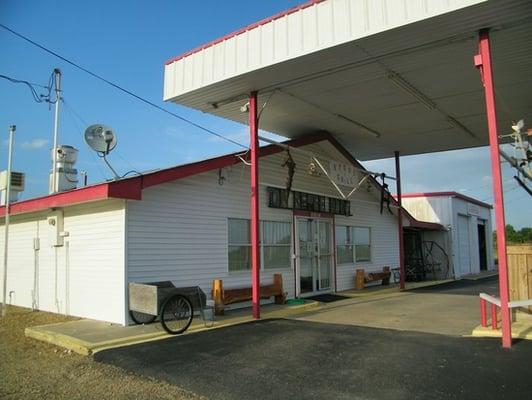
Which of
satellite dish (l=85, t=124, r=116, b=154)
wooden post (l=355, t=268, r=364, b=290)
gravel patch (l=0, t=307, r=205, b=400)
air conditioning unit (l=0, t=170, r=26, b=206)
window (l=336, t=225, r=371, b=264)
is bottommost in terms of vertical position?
gravel patch (l=0, t=307, r=205, b=400)

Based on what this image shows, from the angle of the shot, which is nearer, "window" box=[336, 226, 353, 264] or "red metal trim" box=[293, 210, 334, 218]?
"red metal trim" box=[293, 210, 334, 218]

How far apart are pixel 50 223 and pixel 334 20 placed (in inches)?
324

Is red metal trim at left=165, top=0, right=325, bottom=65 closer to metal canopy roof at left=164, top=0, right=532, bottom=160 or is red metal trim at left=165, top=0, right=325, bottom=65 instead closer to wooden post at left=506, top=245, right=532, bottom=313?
metal canopy roof at left=164, top=0, right=532, bottom=160

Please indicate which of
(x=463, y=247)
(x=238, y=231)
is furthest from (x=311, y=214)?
(x=463, y=247)

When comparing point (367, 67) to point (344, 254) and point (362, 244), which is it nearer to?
point (344, 254)

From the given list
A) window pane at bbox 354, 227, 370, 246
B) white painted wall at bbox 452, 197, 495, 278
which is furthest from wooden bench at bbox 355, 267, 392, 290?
white painted wall at bbox 452, 197, 495, 278

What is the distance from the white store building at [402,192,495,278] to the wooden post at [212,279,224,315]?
15932mm

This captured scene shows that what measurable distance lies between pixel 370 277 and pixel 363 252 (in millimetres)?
1001

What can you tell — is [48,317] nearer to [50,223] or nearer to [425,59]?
[50,223]

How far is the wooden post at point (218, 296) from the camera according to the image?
11.2 meters

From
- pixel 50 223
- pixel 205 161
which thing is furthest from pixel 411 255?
pixel 50 223

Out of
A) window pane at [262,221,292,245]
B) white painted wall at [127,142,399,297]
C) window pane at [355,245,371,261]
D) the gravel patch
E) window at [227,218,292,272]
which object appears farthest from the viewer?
window pane at [355,245,371,261]

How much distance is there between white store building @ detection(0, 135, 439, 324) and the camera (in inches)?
410

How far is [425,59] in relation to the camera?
9.42 m
